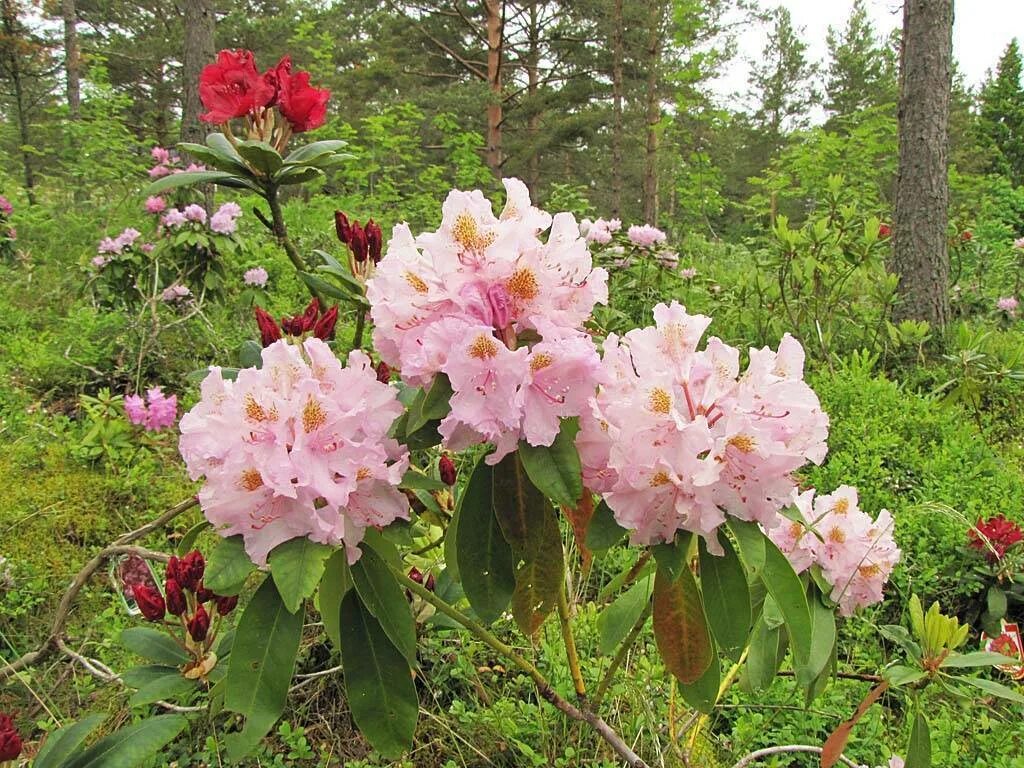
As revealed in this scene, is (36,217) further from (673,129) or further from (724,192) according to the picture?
(724,192)

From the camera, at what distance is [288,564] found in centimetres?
73

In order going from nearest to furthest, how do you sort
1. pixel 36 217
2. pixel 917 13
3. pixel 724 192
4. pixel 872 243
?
pixel 872 243, pixel 917 13, pixel 36 217, pixel 724 192

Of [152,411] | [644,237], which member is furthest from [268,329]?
[644,237]

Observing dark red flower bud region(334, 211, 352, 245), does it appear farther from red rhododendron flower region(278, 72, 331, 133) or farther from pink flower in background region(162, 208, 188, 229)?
pink flower in background region(162, 208, 188, 229)

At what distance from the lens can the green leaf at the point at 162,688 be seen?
3.75 feet

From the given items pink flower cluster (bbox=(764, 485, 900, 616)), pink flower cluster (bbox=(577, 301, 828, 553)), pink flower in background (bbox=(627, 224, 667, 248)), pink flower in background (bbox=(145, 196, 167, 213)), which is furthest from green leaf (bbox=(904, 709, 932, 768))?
pink flower in background (bbox=(145, 196, 167, 213))

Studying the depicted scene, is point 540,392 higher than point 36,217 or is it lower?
lower

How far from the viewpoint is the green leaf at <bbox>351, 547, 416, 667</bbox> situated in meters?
0.88

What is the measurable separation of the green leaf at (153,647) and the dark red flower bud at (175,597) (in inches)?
3.8

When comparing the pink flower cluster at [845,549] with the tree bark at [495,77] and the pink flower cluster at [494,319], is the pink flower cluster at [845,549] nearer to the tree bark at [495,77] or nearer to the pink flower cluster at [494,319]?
the pink flower cluster at [494,319]

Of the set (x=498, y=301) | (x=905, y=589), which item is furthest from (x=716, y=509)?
(x=905, y=589)

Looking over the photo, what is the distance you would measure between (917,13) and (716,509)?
474 centimetres

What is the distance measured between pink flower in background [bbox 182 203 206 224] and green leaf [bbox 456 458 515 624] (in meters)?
3.70

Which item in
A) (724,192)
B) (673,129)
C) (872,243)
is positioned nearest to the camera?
(872,243)
